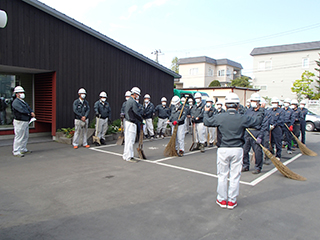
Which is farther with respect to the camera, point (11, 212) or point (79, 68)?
point (79, 68)

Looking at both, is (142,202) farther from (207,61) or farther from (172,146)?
(207,61)

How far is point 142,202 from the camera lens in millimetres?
4875

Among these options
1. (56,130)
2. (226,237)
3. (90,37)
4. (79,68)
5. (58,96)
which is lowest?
(226,237)

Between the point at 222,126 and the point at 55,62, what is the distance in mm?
9173

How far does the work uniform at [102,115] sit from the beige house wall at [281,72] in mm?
34355

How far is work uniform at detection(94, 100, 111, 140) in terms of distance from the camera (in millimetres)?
10867

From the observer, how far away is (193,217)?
4301 millimetres

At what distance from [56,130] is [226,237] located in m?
9.68

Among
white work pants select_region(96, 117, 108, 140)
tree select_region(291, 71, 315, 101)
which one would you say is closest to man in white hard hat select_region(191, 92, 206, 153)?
white work pants select_region(96, 117, 108, 140)

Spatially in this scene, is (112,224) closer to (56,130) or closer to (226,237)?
(226,237)

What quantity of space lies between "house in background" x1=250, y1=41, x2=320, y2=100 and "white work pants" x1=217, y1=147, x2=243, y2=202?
3780 cm

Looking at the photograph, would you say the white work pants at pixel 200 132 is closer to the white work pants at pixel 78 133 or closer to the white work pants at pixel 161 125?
the white work pants at pixel 161 125

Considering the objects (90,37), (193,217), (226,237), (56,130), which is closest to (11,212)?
(193,217)

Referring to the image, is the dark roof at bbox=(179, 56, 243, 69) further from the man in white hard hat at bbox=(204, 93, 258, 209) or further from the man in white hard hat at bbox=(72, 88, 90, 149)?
the man in white hard hat at bbox=(204, 93, 258, 209)
